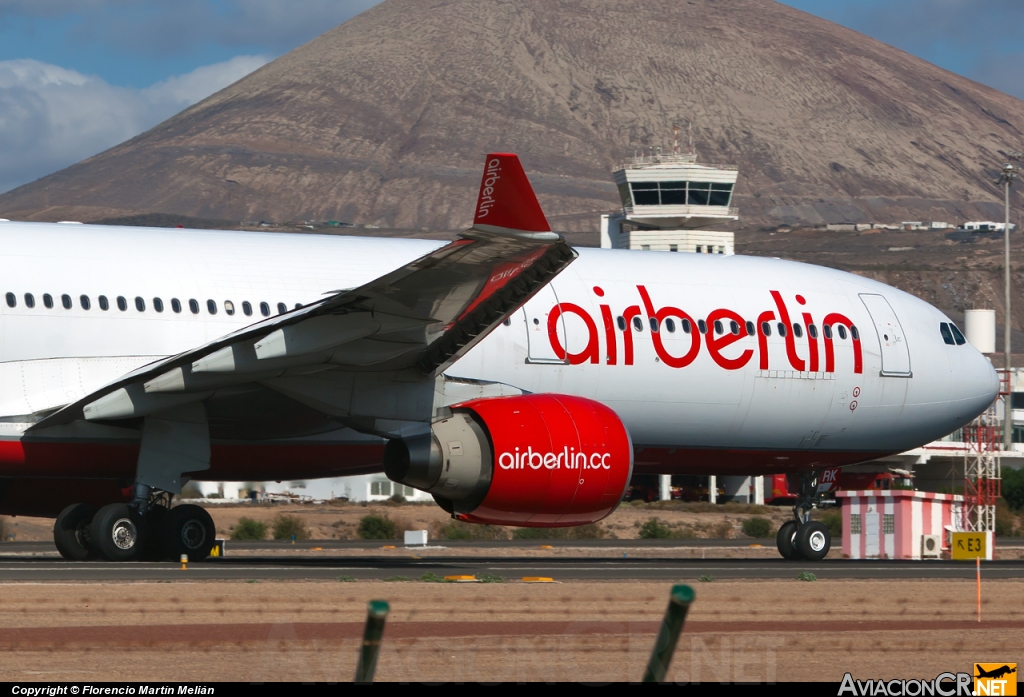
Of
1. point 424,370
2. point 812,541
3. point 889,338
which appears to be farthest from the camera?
point 889,338

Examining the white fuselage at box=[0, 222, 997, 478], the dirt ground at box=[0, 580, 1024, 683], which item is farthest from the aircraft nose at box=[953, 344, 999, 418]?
the dirt ground at box=[0, 580, 1024, 683]

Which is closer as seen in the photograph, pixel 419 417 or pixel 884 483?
pixel 419 417

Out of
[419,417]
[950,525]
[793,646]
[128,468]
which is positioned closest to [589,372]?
[419,417]

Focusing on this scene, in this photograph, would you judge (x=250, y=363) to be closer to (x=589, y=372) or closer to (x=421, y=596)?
(x=421, y=596)

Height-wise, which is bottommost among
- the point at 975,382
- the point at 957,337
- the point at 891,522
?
the point at 891,522

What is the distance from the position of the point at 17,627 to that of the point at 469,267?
234 inches

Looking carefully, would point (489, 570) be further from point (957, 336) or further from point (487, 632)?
point (957, 336)

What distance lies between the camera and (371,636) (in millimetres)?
5672

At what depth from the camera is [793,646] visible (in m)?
10.3

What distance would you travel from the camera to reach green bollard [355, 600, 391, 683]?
544 cm

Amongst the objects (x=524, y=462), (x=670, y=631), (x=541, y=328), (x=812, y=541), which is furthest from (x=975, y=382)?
(x=670, y=631)

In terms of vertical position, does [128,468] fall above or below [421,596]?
above

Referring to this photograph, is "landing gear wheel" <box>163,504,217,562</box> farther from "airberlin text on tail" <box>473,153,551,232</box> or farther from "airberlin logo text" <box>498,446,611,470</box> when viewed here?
"airberlin text on tail" <box>473,153,551,232</box>

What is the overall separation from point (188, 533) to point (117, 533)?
3.72 feet
